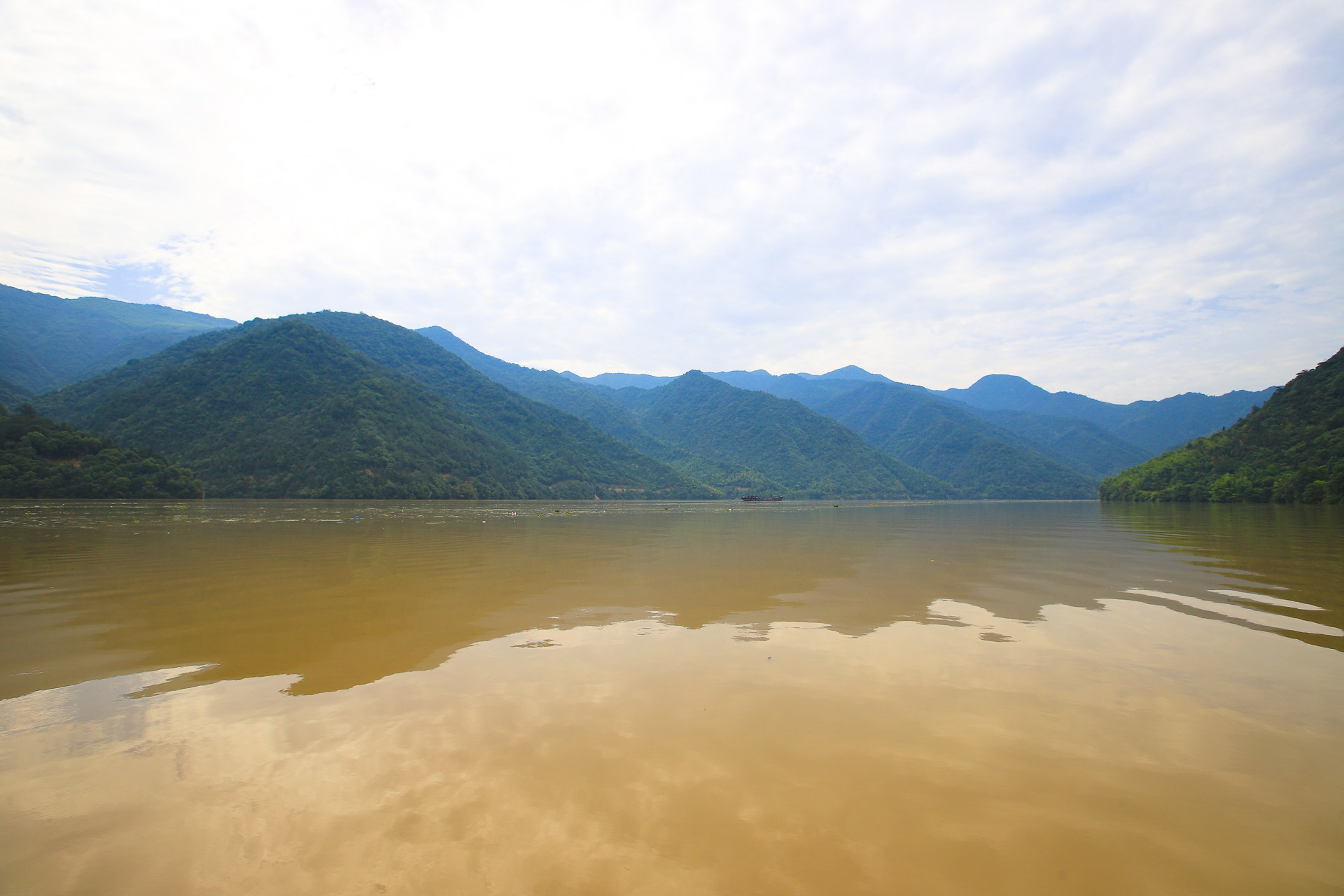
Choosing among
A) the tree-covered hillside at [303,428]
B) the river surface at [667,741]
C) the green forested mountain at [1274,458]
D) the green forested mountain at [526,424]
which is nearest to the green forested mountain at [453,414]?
the green forested mountain at [526,424]

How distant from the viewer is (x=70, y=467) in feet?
183

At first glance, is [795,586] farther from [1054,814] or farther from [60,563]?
[60,563]

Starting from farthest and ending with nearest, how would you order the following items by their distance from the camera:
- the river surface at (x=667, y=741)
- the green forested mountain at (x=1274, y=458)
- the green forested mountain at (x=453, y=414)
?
the green forested mountain at (x=453, y=414)
the green forested mountain at (x=1274, y=458)
the river surface at (x=667, y=741)

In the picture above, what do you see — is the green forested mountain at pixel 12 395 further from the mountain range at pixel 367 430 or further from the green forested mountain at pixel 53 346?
the green forested mountain at pixel 53 346

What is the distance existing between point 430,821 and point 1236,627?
9.62 metres

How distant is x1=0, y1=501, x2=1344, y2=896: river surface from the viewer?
9.29 ft

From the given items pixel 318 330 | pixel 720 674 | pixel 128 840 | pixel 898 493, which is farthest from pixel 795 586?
pixel 898 493

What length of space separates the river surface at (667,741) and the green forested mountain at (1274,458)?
217ft

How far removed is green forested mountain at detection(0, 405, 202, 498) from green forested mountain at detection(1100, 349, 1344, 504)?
10881 cm

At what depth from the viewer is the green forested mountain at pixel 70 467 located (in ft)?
173

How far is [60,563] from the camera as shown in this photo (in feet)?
42.3

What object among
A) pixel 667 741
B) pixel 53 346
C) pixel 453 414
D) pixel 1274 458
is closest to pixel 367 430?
pixel 453 414

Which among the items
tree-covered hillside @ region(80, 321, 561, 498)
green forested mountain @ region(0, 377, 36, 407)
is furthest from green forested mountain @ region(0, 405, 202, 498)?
green forested mountain @ region(0, 377, 36, 407)

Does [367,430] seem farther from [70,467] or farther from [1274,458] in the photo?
[1274,458]
